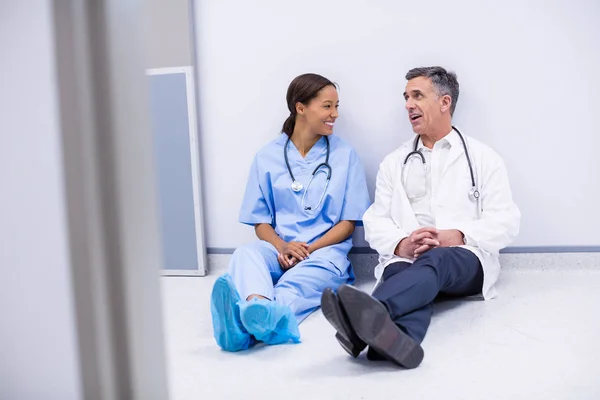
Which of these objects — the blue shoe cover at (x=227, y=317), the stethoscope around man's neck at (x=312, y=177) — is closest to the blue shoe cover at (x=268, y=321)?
the blue shoe cover at (x=227, y=317)

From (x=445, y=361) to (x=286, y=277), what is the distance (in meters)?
0.67

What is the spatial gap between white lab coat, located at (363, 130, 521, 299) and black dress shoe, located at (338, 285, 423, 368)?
63 centimetres

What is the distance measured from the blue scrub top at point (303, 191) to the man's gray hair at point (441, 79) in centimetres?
41

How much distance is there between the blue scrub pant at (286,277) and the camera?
1.76m

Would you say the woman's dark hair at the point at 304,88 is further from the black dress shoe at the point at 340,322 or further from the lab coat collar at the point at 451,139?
the black dress shoe at the point at 340,322

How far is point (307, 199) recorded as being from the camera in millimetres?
2139

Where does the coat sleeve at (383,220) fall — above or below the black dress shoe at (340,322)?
above

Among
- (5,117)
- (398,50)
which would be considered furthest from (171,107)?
(5,117)

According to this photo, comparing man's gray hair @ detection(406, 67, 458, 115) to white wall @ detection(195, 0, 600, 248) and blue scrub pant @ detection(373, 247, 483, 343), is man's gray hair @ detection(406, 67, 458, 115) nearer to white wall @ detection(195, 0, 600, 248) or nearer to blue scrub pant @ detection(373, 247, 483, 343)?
white wall @ detection(195, 0, 600, 248)

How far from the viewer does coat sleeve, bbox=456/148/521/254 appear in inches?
73.1

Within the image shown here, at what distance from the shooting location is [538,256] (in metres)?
2.26

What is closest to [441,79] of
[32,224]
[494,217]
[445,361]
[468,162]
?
[468,162]

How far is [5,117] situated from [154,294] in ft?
0.70

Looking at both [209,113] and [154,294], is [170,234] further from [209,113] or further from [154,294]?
[154,294]
